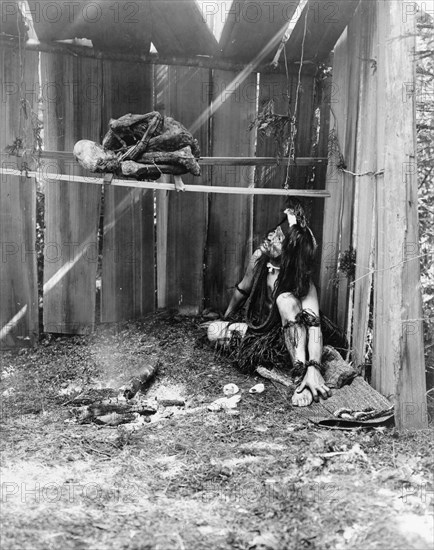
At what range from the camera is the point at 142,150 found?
14.0 ft

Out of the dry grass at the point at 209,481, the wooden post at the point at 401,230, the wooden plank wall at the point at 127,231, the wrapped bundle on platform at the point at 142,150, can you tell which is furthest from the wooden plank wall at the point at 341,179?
the wooden plank wall at the point at 127,231

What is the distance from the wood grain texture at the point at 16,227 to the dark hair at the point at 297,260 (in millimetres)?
2203

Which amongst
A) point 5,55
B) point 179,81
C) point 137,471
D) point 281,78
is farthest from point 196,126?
point 137,471

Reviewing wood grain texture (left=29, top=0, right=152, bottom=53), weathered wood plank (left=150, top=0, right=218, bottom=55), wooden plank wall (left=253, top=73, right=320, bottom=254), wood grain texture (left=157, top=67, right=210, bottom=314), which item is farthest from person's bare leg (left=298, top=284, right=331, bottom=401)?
wood grain texture (left=29, top=0, right=152, bottom=53)

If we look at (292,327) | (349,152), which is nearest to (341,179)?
(349,152)

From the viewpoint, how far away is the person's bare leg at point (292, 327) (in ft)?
14.9

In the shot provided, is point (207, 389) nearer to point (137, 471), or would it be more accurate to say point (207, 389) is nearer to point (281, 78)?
point (137, 471)

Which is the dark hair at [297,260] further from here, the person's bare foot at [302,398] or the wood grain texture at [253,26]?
the wood grain texture at [253,26]

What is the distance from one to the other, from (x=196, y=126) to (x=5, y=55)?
171 cm

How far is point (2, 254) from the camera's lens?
5.24 m

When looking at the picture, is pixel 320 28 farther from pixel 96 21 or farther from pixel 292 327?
pixel 292 327

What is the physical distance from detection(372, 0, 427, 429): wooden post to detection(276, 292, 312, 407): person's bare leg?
76cm

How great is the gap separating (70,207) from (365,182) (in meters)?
2.56

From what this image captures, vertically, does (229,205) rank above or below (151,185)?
below
